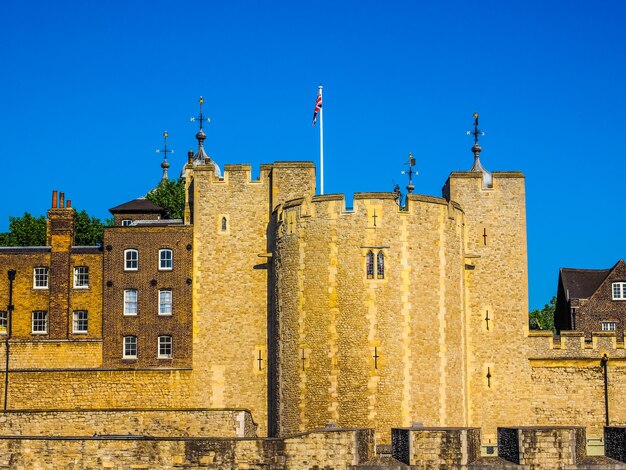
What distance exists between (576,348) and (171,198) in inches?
1049

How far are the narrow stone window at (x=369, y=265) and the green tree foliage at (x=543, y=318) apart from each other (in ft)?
127

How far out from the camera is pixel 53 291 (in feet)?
193

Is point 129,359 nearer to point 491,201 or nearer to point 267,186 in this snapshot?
point 267,186

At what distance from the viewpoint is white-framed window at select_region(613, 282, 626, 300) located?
6938cm

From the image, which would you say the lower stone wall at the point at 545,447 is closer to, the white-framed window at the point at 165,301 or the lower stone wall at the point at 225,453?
the lower stone wall at the point at 225,453

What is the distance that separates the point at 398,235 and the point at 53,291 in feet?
53.7

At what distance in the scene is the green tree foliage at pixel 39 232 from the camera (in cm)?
7362

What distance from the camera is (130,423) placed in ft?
166

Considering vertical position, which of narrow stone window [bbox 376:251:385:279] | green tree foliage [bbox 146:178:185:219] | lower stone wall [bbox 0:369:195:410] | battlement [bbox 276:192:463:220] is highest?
green tree foliage [bbox 146:178:185:219]

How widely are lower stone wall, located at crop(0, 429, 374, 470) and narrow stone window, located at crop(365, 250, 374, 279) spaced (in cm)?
1913

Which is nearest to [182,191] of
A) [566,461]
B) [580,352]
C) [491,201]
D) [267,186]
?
[267,186]

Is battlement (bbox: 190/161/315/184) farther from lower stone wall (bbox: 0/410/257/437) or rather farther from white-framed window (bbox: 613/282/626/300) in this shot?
white-framed window (bbox: 613/282/626/300)

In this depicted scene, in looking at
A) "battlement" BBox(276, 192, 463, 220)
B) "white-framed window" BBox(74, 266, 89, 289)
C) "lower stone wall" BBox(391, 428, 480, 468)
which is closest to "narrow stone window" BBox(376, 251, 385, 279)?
"battlement" BBox(276, 192, 463, 220)

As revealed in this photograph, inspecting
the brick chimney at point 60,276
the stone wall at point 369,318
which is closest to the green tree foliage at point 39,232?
the brick chimney at point 60,276
